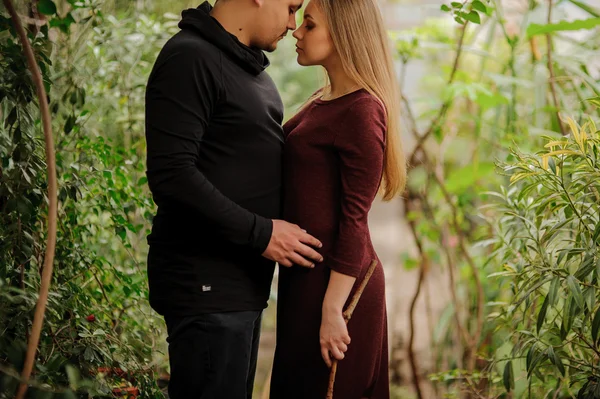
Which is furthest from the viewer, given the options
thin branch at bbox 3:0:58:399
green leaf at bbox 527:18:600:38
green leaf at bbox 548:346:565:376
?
green leaf at bbox 527:18:600:38

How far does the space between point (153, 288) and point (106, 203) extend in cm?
61

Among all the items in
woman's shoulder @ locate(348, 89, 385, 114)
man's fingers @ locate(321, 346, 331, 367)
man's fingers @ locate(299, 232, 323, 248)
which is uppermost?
woman's shoulder @ locate(348, 89, 385, 114)

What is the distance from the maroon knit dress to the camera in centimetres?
162

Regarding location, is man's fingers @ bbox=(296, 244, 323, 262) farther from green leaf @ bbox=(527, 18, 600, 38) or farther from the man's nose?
green leaf @ bbox=(527, 18, 600, 38)

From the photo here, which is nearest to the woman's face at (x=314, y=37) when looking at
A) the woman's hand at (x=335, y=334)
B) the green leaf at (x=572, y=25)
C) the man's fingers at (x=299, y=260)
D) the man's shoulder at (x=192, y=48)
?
the man's shoulder at (x=192, y=48)

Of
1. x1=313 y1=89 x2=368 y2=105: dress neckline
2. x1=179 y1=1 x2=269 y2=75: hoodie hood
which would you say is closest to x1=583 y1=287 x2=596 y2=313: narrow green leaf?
x1=313 y1=89 x2=368 y2=105: dress neckline

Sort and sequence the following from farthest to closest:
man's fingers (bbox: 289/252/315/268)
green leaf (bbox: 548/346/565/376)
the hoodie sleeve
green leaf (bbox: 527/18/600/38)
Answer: green leaf (bbox: 527/18/600/38), green leaf (bbox: 548/346/565/376), man's fingers (bbox: 289/252/315/268), the hoodie sleeve

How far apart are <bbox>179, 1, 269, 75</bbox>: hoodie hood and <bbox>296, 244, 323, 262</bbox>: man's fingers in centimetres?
44

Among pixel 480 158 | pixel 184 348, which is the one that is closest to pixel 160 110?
pixel 184 348

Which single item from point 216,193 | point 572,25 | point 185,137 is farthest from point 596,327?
point 572,25

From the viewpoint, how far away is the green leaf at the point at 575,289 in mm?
1687

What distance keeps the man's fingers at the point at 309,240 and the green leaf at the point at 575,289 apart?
610 mm

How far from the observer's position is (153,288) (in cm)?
165

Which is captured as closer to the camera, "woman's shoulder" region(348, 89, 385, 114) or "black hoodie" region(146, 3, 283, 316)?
"black hoodie" region(146, 3, 283, 316)
